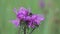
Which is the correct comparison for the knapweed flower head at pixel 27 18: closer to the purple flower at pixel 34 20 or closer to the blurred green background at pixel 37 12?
the purple flower at pixel 34 20

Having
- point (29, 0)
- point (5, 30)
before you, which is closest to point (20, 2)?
point (29, 0)

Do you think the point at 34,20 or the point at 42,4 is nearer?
the point at 34,20

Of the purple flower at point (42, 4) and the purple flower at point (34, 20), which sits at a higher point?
the purple flower at point (34, 20)

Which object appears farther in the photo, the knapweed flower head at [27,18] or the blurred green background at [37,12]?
the blurred green background at [37,12]

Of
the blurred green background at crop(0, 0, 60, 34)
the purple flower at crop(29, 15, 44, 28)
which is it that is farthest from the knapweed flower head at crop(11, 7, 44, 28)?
the blurred green background at crop(0, 0, 60, 34)

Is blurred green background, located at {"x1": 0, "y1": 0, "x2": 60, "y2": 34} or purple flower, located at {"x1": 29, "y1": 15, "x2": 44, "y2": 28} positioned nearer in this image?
purple flower, located at {"x1": 29, "y1": 15, "x2": 44, "y2": 28}

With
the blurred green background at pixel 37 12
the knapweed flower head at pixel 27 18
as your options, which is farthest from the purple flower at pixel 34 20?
the blurred green background at pixel 37 12

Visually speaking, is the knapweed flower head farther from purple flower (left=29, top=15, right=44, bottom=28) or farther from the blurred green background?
the blurred green background

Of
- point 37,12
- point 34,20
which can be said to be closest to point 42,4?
point 37,12

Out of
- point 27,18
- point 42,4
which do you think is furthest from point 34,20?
point 42,4

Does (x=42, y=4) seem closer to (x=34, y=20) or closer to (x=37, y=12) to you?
(x=37, y=12)
